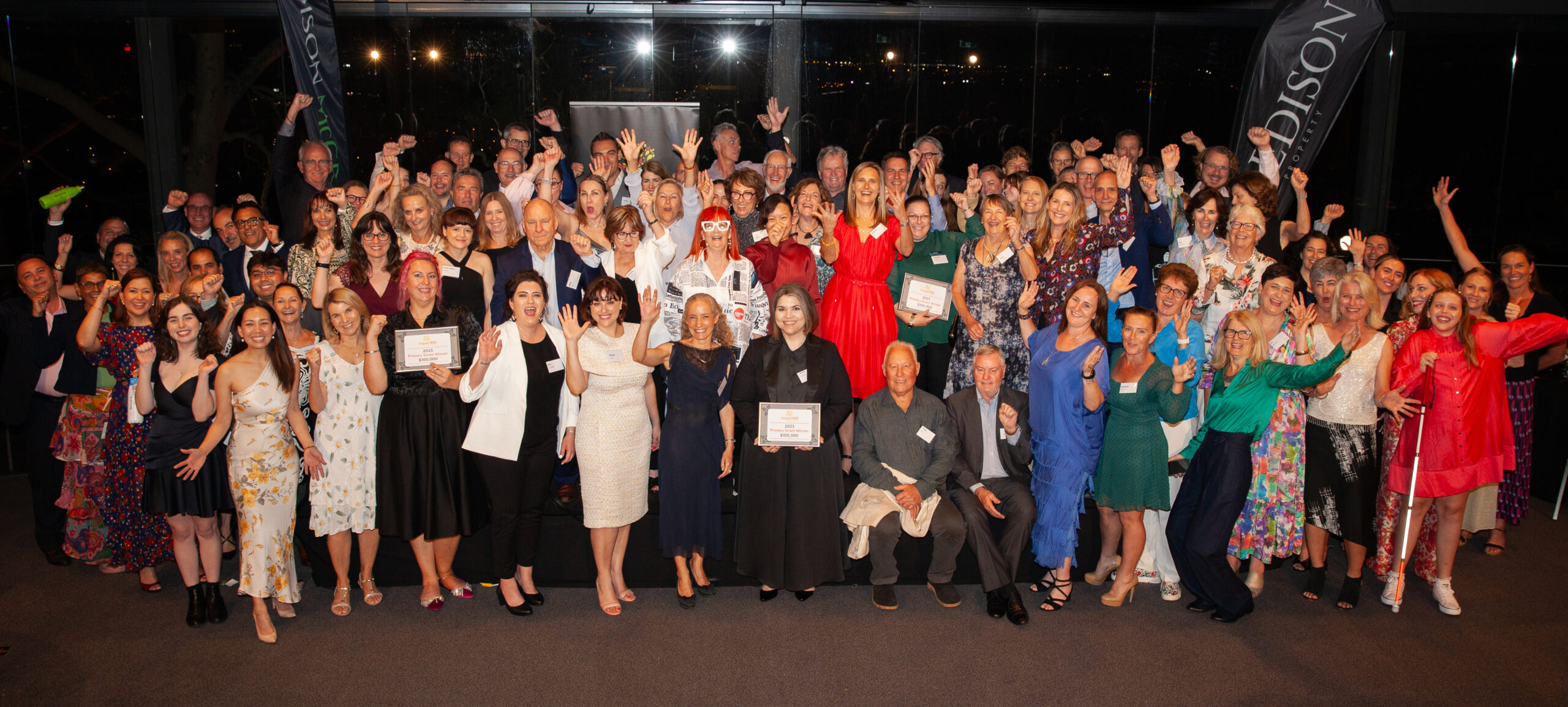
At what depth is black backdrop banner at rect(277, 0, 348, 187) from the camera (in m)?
6.32

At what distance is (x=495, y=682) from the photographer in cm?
353

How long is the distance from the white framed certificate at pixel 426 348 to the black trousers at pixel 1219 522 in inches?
140

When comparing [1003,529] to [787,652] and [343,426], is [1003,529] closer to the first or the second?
[787,652]

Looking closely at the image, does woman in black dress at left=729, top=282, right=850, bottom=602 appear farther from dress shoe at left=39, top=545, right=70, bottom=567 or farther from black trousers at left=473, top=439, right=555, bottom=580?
dress shoe at left=39, top=545, right=70, bottom=567

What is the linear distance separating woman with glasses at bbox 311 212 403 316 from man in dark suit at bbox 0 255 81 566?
5.31ft

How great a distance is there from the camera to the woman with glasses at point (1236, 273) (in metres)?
4.64

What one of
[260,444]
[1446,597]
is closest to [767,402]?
[260,444]

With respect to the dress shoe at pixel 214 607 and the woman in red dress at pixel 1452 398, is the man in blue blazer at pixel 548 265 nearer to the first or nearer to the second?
the dress shoe at pixel 214 607

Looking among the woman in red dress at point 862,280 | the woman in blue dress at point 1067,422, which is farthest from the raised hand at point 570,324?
the woman in blue dress at point 1067,422

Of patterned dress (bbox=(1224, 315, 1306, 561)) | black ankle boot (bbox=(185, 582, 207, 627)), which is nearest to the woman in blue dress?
patterned dress (bbox=(1224, 315, 1306, 561))

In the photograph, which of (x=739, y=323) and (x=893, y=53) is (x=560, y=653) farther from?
(x=893, y=53)

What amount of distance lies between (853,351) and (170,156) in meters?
6.75

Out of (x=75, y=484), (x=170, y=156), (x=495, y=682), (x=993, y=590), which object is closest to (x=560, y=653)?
(x=495, y=682)

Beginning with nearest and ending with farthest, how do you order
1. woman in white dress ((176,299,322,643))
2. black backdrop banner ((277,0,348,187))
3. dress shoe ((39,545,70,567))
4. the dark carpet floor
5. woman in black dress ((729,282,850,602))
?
the dark carpet floor, woman in white dress ((176,299,322,643)), woman in black dress ((729,282,850,602)), dress shoe ((39,545,70,567)), black backdrop banner ((277,0,348,187))
